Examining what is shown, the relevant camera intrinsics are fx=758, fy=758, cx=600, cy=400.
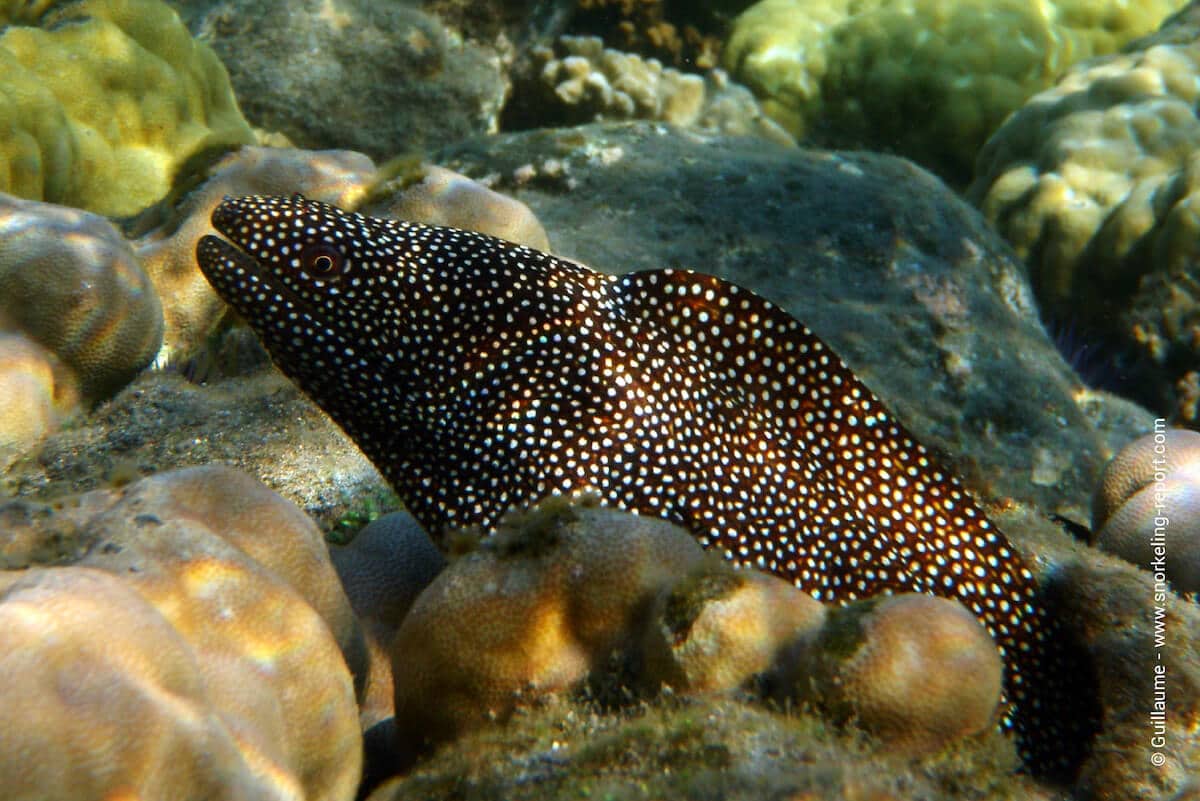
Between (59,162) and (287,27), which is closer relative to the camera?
(59,162)

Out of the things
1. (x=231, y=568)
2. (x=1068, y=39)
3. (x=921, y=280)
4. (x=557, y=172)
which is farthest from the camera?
(x=1068, y=39)

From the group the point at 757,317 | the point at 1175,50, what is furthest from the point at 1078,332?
the point at 757,317

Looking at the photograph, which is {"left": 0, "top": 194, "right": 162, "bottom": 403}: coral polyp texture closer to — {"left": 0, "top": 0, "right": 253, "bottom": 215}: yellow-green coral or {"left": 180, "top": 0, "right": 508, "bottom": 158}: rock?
{"left": 0, "top": 0, "right": 253, "bottom": 215}: yellow-green coral

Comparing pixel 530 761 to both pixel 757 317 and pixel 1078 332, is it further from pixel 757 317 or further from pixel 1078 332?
pixel 1078 332

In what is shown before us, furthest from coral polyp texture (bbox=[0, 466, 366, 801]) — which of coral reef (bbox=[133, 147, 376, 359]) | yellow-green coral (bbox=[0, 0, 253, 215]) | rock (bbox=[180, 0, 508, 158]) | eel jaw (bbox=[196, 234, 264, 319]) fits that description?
rock (bbox=[180, 0, 508, 158])

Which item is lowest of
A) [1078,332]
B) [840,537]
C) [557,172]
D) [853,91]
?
[1078,332]

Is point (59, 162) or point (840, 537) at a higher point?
point (840, 537)

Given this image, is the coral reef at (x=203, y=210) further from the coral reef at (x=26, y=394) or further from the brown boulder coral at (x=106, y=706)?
the brown boulder coral at (x=106, y=706)
